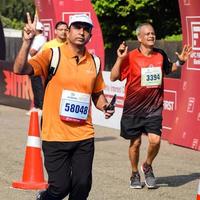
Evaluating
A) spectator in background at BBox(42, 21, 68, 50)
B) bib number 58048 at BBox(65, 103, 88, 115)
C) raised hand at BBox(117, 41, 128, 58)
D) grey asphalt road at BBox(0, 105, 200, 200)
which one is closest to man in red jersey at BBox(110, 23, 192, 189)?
grey asphalt road at BBox(0, 105, 200, 200)

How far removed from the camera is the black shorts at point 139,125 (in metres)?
8.61

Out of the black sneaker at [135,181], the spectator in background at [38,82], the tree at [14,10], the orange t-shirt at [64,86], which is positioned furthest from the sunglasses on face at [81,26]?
the tree at [14,10]

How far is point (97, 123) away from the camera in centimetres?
1545

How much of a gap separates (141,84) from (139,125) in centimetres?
48

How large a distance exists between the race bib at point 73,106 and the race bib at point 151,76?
218cm

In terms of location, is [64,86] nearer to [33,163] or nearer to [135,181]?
[33,163]

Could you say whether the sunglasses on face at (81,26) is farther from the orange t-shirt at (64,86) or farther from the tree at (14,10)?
the tree at (14,10)

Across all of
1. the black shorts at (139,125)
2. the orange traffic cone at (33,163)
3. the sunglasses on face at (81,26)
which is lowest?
the orange traffic cone at (33,163)

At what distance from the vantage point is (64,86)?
6273 mm

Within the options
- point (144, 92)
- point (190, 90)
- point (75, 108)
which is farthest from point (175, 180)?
point (75, 108)

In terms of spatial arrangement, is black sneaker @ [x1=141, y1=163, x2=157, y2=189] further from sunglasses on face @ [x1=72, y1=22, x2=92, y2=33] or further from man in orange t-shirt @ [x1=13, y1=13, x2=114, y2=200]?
sunglasses on face @ [x1=72, y1=22, x2=92, y2=33]

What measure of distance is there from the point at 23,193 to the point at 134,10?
74.0 feet

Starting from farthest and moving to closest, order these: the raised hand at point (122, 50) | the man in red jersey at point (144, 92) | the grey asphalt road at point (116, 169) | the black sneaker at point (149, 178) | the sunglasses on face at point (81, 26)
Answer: the black sneaker at point (149, 178) < the man in red jersey at point (144, 92) < the grey asphalt road at point (116, 169) < the raised hand at point (122, 50) < the sunglasses on face at point (81, 26)

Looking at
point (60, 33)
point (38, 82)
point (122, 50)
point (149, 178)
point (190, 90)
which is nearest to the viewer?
point (122, 50)
